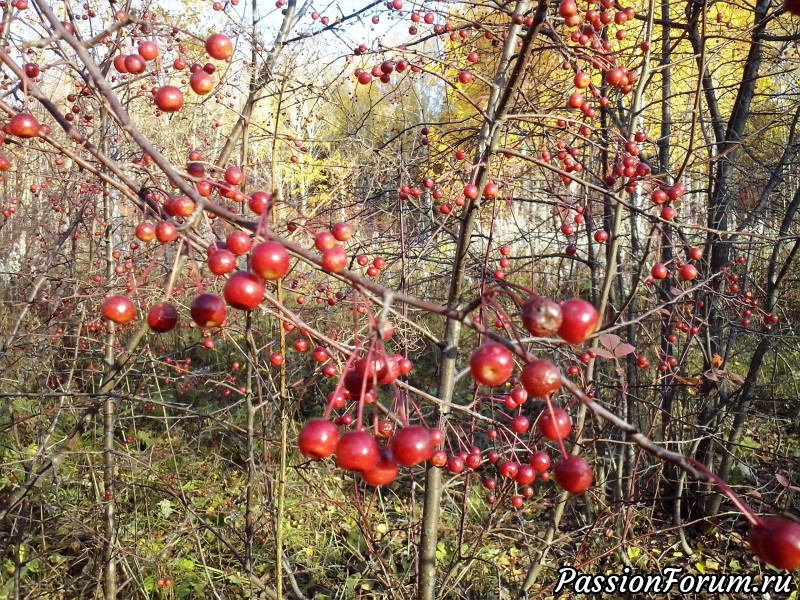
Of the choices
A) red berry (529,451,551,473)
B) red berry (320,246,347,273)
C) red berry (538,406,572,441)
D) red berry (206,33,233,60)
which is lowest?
red berry (529,451,551,473)

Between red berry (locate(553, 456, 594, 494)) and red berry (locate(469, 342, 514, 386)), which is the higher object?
red berry (locate(469, 342, 514, 386))

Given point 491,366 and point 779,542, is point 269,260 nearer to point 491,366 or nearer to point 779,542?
point 491,366

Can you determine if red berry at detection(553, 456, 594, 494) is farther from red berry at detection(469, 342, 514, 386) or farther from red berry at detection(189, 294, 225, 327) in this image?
red berry at detection(189, 294, 225, 327)

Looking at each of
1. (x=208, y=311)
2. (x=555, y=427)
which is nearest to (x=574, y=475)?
(x=555, y=427)

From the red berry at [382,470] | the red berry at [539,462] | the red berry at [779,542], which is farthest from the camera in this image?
the red berry at [539,462]

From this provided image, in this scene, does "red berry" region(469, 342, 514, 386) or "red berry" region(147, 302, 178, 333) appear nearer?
"red berry" region(469, 342, 514, 386)

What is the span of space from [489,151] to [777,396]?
15.7 feet

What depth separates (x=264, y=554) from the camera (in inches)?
154

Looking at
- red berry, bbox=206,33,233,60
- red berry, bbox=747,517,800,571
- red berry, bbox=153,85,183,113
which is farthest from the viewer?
red berry, bbox=206,33,233,60

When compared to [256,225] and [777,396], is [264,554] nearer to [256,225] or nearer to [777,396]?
[256,225]

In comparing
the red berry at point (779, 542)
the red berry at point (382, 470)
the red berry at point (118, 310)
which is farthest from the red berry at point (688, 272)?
the red berry at point (118, 310)

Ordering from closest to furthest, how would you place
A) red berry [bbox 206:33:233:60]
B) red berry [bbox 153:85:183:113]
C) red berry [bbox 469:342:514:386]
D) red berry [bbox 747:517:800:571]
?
red berry [bbox 747:517:800:571] → red berry [bbox 469:342:514:386] → red berry [bbox 153:85:183:113] → red berry [bbox 206:33:233:60]

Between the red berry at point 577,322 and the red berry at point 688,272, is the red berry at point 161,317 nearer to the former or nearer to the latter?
the red berry at point 577,322

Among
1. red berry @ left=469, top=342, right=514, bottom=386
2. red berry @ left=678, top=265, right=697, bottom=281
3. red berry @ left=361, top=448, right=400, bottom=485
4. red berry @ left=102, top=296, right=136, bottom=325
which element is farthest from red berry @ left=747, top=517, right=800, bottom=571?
red berry @ left=678, top=265, right=697, bottom=281
